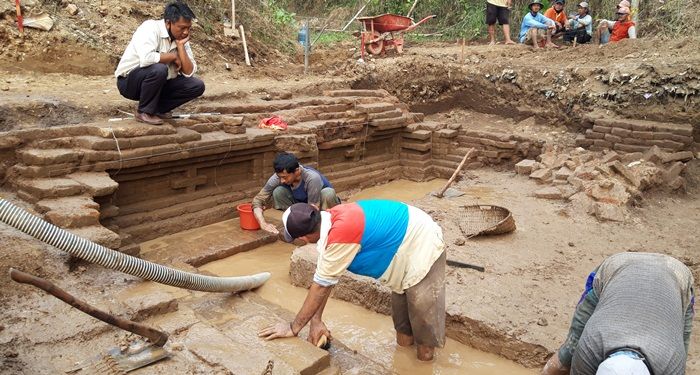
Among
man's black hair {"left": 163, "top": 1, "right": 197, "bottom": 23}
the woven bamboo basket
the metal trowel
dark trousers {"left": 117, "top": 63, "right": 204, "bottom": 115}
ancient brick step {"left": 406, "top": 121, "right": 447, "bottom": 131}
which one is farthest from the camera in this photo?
ancient brick step {"left": 406, "top": 121, "right": 447, "bottom": 131}

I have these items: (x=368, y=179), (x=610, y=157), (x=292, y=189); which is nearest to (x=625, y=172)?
(x=610, y=157)

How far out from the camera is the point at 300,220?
9.29ft

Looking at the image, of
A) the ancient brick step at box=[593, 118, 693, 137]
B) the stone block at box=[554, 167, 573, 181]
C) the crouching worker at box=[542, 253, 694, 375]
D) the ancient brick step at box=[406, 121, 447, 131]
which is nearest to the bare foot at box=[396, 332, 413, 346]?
the crouching worker at box=[542, 253, 694, 375]

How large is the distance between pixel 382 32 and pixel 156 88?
22.8 feet

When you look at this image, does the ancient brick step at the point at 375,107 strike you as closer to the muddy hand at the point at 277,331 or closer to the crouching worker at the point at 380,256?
the crouching worker at the point at 380,256

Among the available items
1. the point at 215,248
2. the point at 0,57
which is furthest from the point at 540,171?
the point at 0,57

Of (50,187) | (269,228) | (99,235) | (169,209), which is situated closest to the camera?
Result: (99,235)

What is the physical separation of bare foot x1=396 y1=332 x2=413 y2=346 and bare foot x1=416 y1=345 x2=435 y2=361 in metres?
0.14

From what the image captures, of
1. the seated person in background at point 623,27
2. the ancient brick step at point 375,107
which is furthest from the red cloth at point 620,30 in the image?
the ancient brick step at point 375,107

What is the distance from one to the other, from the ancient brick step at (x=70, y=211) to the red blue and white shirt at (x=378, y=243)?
2.24 meters

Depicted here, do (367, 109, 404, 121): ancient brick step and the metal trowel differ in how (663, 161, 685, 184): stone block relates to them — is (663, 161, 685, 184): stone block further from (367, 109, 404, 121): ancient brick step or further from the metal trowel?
the metal trowel

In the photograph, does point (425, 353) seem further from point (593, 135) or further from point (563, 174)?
point (593, 135)

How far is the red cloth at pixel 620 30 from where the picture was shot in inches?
415

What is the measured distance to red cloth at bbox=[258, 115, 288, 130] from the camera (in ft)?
22.0
